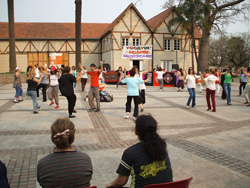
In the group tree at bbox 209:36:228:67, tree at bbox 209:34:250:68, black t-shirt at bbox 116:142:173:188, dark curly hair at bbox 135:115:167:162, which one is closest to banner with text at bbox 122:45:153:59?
dark curly hair at bbox 135:115:167:162

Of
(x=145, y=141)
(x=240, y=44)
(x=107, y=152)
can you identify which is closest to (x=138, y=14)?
(x=240, y=44)

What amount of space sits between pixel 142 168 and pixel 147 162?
72 mm

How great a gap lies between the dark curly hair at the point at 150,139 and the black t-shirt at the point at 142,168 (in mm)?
59

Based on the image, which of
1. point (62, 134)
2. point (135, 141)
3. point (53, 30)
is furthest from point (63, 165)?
point (53, 30)

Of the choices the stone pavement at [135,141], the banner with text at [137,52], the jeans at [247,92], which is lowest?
the stone pavement at [135,141]

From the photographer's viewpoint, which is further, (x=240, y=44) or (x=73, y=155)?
(x=240, y=44)

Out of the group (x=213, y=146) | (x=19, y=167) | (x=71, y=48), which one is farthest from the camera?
(x=71, y=48)

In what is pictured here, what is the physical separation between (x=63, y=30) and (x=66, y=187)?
127ft

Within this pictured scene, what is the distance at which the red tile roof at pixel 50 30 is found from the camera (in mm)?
37219

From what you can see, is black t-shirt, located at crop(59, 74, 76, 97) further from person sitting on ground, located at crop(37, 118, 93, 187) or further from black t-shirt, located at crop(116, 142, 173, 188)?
black t-shirt, located at crop(116, 142, 173, 188)

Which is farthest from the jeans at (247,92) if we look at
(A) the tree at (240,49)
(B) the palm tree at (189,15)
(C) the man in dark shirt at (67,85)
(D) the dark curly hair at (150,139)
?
(A) the tree at (240,49)

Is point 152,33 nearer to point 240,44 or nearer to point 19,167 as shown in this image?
point 240,44

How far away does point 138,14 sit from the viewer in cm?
3250

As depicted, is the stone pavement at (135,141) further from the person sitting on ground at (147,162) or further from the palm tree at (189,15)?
the palm tree at (189,15)
